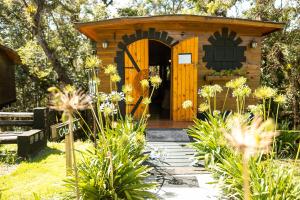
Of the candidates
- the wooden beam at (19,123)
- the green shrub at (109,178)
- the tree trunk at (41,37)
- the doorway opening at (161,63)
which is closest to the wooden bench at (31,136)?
the wooden beam at (19,123)

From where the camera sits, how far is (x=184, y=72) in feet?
31.0

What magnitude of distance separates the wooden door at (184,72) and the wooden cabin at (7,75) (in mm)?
9149

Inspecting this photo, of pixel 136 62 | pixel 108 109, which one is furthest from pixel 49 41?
pixel 108 109

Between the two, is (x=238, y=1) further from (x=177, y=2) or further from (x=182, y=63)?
(x=182, y=63)

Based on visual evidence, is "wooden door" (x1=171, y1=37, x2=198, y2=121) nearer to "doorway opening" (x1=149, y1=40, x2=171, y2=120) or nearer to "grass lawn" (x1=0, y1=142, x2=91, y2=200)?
"grass lawn" (x1=0, y1=142, x2=91, y2=200)

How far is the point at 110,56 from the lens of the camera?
9609mm

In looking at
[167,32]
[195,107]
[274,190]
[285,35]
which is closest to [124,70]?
[167,32]

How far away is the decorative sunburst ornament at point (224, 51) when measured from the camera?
9648mm

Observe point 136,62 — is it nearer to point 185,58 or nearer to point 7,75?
point 185,58

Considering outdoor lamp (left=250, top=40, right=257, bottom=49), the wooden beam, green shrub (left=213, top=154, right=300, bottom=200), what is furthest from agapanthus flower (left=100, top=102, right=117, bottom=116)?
outdoor lamp (left=250, top=40, right=257, bottom=49)

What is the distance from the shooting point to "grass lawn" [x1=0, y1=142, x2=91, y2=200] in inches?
195

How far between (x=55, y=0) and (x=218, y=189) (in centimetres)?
1545

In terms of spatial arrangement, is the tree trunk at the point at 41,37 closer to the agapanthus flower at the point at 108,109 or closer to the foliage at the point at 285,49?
the foliage at the point at 285,49

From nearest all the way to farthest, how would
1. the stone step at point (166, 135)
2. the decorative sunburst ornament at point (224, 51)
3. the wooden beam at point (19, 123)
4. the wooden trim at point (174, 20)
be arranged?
the stone step at point (166, 135)
the wooden beam at point (19, 123)
the wooden trim at point (174, 20)
the decorative sunburst ornament at point (224, 51)
